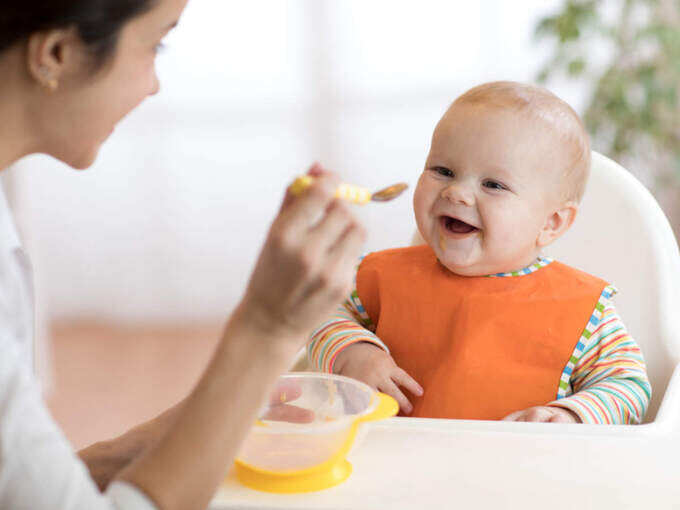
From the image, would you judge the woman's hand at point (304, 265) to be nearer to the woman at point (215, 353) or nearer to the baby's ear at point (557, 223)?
the woman at point (215, 353)

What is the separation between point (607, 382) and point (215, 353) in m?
0.62

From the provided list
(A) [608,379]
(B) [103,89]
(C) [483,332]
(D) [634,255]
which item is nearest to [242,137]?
(D) [634,255]

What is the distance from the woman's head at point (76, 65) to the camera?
77 centimetres

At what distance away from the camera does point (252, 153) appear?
3.70 meters

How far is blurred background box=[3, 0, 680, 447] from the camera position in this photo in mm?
3400

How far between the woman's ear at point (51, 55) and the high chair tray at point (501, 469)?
0.45 metres

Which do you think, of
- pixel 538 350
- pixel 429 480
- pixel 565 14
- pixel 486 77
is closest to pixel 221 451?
pixel 429 480

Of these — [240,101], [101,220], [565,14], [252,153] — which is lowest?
[101,220]

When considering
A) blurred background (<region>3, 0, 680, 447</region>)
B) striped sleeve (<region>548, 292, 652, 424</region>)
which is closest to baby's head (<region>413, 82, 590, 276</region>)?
striped sleeve (<region>548, 292, 652, 424</region>)

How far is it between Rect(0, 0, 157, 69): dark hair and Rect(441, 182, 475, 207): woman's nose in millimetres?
547

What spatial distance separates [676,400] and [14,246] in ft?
2.67

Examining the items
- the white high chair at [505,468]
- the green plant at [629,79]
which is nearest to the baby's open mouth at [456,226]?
the white high chair at [505,468]

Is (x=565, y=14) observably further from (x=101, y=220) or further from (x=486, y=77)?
(x=101, y=220)

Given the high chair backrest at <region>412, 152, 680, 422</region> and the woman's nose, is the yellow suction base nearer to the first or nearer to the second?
the woman's nose
